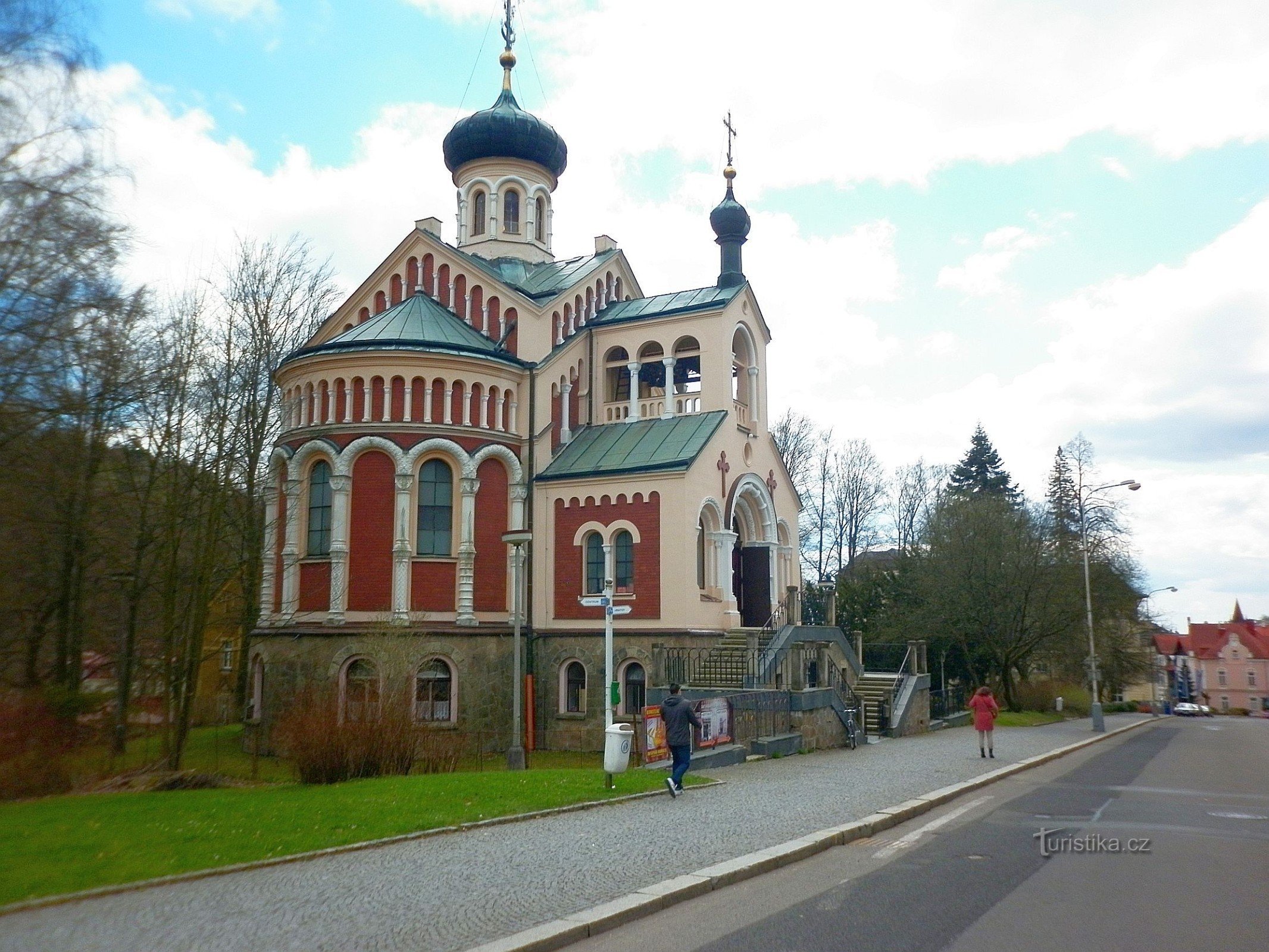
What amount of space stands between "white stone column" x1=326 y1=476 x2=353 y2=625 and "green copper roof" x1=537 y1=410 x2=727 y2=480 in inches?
201

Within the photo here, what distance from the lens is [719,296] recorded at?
95.2 ft

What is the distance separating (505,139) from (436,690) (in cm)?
1847

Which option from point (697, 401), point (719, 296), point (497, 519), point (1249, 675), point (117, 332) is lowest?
point (1249, 675)

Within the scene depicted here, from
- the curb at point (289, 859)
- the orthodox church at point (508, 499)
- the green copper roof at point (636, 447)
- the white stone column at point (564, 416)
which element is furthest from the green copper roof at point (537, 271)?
the curb at point (289, 859)

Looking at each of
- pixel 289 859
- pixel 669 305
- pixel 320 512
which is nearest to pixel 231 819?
pixel 289 859

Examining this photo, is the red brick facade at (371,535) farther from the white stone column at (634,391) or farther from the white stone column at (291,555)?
the white stone column at (634,391)

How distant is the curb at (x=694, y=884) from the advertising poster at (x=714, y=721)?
4084 millimetres

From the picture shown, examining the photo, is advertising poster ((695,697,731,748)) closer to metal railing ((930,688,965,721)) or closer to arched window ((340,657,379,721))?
arched window ((340,657,379,721))

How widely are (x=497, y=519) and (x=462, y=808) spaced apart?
15070 millimetres

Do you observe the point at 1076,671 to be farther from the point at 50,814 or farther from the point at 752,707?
the point at 50,814

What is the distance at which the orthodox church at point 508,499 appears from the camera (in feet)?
81.6

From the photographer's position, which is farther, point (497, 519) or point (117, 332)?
point (497, 519)

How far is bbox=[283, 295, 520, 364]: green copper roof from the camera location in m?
25.6

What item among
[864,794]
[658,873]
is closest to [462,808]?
[658,873]
